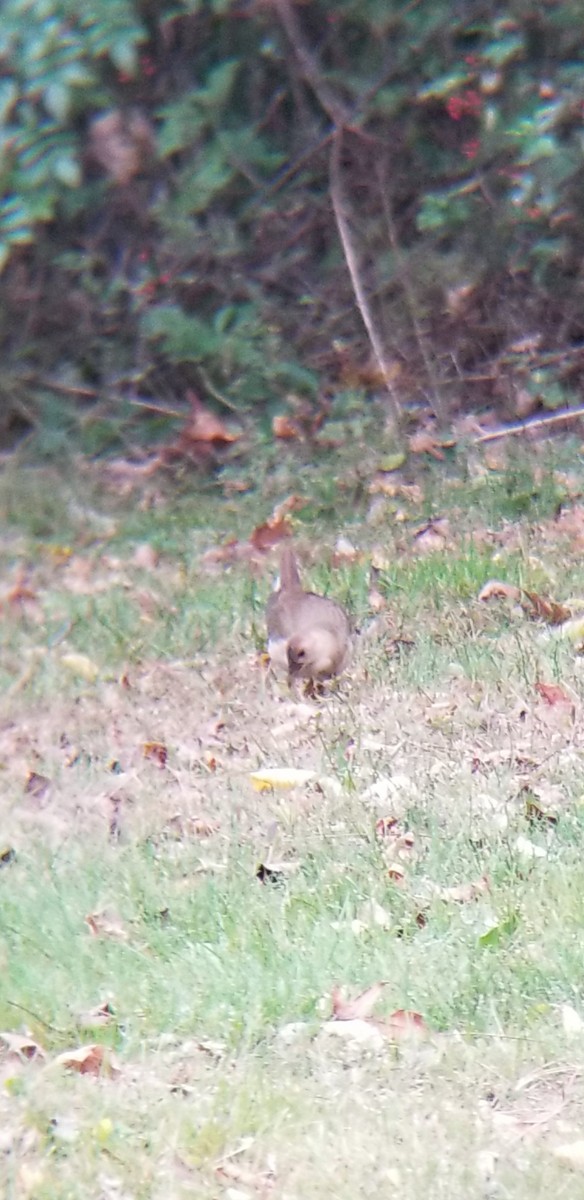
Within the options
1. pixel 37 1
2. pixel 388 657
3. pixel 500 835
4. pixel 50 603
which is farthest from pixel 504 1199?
pixel 37 1

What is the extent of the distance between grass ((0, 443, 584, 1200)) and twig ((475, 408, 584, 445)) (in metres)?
1.25

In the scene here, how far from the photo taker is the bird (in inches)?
201

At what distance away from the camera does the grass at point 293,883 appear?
301 cm

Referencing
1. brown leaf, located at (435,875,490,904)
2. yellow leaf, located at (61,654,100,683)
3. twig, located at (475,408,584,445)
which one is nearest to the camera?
brown leaf, located at (435,875,490,904)

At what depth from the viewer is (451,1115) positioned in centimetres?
301

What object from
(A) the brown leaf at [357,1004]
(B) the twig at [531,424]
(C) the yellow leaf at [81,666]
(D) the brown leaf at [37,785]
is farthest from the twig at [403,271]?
(A) the brown leaf at [357,1004]

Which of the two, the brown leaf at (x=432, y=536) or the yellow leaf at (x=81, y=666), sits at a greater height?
the yellow leaf at (x=81, y=666)

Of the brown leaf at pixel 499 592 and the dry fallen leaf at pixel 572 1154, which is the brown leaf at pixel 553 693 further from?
the dry fallen leaf at pixel 572 1154

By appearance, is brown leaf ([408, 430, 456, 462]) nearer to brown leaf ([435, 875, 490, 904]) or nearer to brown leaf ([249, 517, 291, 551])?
brown leaf ([249, 517, 291, 551])

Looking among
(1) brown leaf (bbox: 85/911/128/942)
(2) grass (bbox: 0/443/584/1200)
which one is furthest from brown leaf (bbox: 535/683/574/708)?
(1) brown leaf (bbox: 85/911/128/942)

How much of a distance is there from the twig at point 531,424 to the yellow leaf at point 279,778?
3602mm

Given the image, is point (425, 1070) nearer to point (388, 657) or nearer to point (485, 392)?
point (388, 657)

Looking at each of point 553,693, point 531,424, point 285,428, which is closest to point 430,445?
point 531,424

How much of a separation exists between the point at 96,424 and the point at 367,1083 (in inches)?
228
